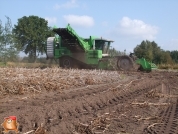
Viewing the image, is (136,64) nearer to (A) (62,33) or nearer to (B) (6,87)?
(A) (62,33)

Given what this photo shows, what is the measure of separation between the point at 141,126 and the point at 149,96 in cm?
450

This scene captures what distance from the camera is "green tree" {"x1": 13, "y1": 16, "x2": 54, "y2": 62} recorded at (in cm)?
6281

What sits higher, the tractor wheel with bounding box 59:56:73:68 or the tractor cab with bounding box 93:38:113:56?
the tractor cab with bounding box 93:38:113:56

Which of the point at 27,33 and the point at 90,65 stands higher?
the point at 27,33

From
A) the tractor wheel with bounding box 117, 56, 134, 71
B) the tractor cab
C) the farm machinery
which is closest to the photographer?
the tractor wheel with bounding box 117, 56, 134, 71

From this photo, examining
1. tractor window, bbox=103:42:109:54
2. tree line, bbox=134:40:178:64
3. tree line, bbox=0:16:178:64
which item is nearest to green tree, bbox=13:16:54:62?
tree line, bbox=0:16:178:64

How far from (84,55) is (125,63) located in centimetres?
368

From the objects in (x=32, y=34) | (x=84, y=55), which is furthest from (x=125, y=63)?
(x=32, y=34)

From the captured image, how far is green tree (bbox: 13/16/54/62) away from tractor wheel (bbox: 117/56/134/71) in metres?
39.1

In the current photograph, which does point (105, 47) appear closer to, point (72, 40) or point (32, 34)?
point (72, 40)

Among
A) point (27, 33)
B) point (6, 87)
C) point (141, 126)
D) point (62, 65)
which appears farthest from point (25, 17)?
point (141, 126)

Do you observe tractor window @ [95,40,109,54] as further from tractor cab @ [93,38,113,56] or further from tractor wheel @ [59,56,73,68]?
tractor wheel @ [59,56,73,68]

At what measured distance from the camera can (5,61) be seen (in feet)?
120

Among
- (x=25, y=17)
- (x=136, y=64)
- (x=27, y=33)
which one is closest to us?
(x=136, y=64)
